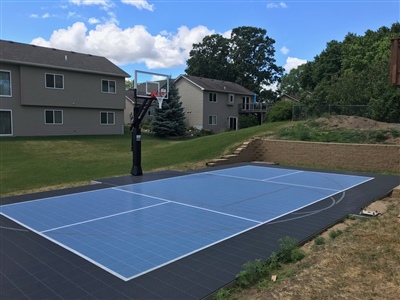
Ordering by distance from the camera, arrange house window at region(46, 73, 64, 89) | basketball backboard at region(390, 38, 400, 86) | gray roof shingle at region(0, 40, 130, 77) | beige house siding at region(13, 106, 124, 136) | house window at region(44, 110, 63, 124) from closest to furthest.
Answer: basketball backboard at region(390, 38, 400, 86) → gray roof shingle at region(0, 40, 130, 77) → beige house siding at region(13, 106, 124, 136) → house window at region(46, 73, 64, 89) → house window at region(44, 110, 63, 124)

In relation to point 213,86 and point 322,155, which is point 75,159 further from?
point 213,86

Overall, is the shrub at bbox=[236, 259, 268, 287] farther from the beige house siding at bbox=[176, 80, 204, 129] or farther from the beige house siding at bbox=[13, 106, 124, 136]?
the beige house siding at bbox=[176, 80, 204, 129]

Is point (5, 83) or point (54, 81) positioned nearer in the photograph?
point (5, 83)

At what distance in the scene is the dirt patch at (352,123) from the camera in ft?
54.8

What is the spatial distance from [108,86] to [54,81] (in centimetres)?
461

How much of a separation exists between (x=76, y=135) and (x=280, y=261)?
24.6 meters

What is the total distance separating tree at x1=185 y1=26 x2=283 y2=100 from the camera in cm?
5625

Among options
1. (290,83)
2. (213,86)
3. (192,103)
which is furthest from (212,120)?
(290,83)

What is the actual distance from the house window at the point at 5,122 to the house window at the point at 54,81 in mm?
3414

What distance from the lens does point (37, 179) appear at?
1251cm

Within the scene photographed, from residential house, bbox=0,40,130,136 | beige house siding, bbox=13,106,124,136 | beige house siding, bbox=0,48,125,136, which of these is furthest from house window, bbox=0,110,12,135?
beige house siding, bbox=13,106,124,136

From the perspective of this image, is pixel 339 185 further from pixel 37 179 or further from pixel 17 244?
pixel 37 179

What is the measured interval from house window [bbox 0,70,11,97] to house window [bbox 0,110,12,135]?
1231mm

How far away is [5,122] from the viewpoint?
75.3 feet
